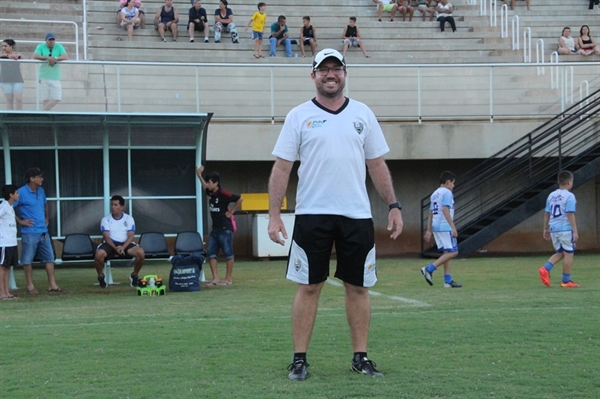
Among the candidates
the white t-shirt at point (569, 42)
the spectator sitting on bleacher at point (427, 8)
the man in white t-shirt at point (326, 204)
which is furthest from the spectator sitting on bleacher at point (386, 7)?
the man in white t-shirt at point (326, 204)

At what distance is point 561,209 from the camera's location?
12727 millimetres

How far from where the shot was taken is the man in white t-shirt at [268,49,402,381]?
5938mm

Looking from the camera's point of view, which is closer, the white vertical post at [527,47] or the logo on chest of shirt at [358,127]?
the logo on chest of shirt at [358,127]

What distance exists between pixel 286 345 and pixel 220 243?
7.05 meters

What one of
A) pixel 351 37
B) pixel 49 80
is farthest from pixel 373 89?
pixel 49 80

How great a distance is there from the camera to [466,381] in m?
5.83

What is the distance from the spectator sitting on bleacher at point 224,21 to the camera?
84.5 feet

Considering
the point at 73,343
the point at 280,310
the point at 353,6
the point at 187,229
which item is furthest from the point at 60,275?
the point at 353,6

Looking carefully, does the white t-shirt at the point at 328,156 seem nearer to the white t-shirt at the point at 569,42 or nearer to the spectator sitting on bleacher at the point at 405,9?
the white t-shirt at the point at 569,42

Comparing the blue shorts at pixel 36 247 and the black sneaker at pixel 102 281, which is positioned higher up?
the blue shorts at pixel 36 247

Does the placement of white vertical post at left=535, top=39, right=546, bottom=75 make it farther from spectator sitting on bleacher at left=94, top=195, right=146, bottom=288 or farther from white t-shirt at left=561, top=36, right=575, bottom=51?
spectator sitting on bleacher at left=94, top=195, right=146, bottom=288

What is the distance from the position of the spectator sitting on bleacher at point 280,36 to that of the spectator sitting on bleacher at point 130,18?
3716 mm

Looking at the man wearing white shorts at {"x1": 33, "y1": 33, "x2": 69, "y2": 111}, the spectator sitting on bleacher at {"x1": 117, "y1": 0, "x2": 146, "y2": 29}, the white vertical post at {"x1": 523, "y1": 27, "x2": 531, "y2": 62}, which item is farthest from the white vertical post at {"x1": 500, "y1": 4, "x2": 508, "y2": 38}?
the man wearing white shorts at {"x1": 33, "y1": 33, "x2": 69, "y2": 111}

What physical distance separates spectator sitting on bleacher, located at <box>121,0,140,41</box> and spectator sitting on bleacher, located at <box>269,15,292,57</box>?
3.72 meters
